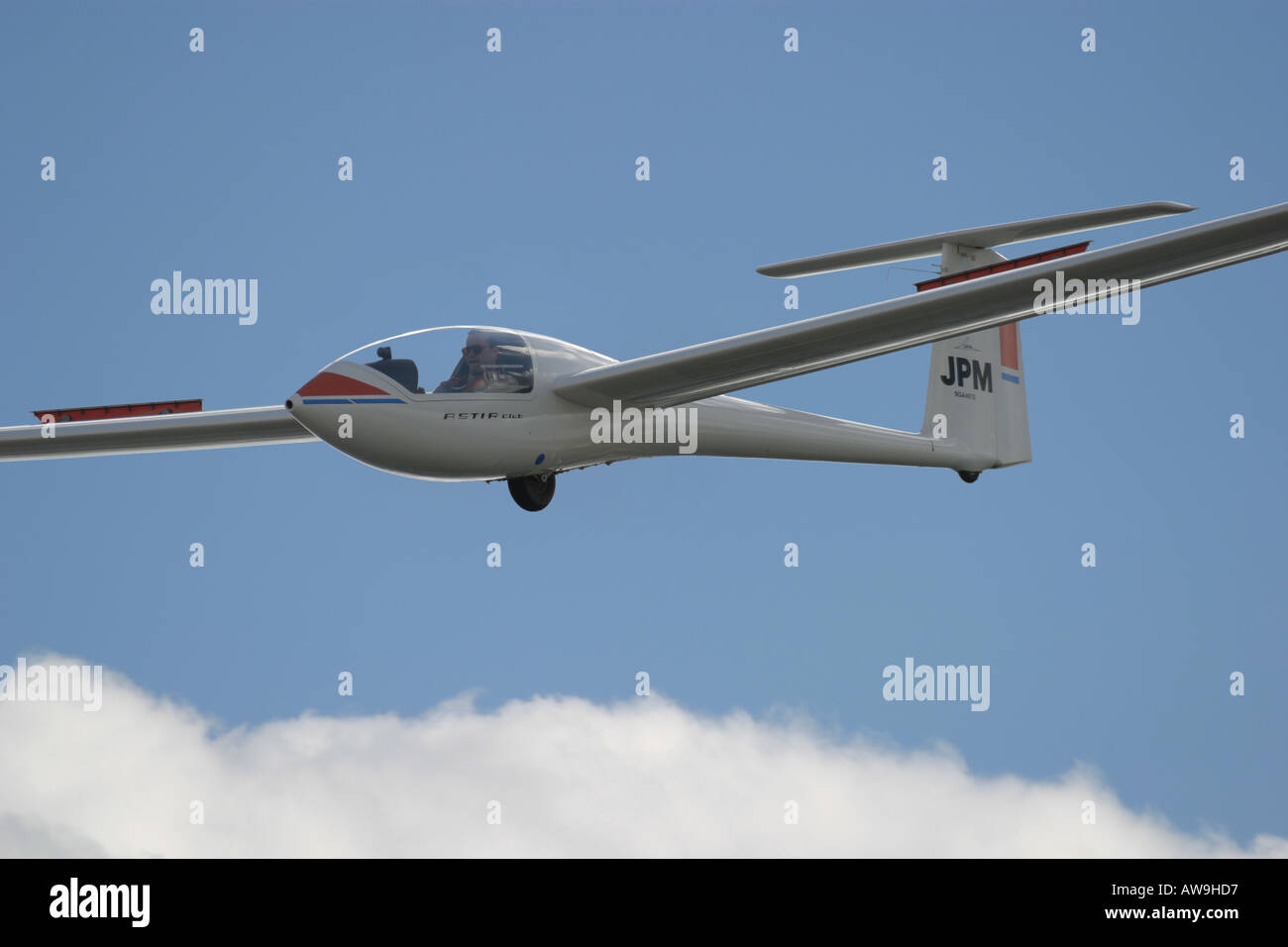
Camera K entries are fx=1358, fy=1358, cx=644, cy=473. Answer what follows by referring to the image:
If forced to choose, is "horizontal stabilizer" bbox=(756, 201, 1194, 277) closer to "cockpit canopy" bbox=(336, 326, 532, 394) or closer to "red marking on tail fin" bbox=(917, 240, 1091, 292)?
"red marking on tail fin" bbox=(917, 240, 1091, 292)

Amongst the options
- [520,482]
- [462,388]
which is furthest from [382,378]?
[520,482]

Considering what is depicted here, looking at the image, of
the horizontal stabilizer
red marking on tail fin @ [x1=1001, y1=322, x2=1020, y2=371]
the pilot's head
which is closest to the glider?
the pilot's head

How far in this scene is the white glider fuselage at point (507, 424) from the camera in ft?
40.7

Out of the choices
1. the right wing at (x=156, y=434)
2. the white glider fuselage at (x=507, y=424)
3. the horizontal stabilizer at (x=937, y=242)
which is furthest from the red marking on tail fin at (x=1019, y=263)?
the right wing at (x=156, y=434)

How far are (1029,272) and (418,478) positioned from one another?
602cm

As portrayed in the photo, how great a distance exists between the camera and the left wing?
1209cm

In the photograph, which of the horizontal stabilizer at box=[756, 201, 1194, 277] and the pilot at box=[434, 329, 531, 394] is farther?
the horizontal stabilizer at box=[756, 201, 1194, 277]

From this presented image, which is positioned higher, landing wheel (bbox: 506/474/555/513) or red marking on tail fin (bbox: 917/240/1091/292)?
red marking on tail fin (bbox: 917/240/1091/292)

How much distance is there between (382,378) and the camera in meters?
12.4

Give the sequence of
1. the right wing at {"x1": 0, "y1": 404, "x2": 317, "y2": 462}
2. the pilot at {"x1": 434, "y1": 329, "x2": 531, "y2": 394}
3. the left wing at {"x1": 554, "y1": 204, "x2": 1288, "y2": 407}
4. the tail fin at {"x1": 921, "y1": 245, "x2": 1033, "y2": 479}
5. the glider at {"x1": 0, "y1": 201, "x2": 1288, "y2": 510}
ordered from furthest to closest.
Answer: the tail fin at {"x1": 921, "y1": 245, "x2": 1033, "y2": 479} → the right wing at {"x1": 0, "y1": 404, "x2": 317, "y2": 462} → the pilot at {"x1": 434, "y1": 329, "x2": 531, "y2": 394} → the glider at {"x1": 0, "y1": 201, "x2": 1288, "y2": 510} → the left wing at {"x1": 554, "y1": 204, "x2": 1288, "y2": 407}

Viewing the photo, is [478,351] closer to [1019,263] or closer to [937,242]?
[1019,263]

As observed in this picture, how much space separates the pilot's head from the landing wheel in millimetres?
1482

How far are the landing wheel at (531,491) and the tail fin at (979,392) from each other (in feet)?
20.9

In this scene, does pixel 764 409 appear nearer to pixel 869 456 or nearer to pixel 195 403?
pixel 869 456
